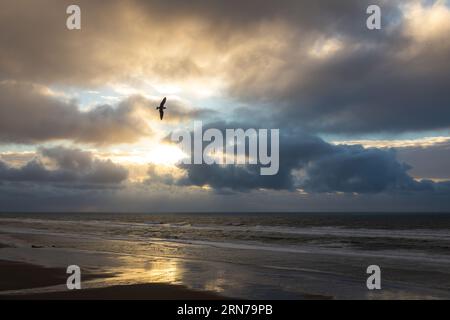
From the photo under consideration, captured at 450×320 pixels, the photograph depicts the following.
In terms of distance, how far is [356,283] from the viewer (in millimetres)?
18750

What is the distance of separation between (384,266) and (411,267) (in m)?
1.41

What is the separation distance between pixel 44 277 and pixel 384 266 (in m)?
17.8

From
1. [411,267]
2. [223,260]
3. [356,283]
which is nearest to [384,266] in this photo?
[411,267]

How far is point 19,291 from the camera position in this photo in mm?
15953
